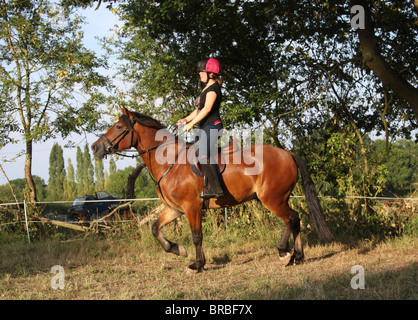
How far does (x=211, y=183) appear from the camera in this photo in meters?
5.78

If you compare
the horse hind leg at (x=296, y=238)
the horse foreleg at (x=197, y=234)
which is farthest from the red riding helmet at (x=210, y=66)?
the horse hind leg at (x=296, y=238)

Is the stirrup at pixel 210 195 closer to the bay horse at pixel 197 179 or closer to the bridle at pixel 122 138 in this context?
the bay horse at pixel 197 179

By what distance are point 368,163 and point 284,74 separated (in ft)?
9.98

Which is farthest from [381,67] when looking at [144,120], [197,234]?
[197,234]

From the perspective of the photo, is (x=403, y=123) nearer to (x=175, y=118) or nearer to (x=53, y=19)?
(x=175, y=118)

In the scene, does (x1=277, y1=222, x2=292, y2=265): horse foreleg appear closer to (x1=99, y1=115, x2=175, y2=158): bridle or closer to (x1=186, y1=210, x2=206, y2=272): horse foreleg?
(x1=186, y1=210, x2=206, y2=272): horse foreleg

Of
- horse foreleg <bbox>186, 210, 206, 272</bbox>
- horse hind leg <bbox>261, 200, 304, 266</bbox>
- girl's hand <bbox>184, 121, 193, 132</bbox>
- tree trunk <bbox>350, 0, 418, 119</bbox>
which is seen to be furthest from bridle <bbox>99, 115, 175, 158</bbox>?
tree trunk <bbox>350, 0, 418, 119</bbox>

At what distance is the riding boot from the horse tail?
1.51 metres

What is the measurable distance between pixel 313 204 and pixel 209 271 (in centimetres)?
203

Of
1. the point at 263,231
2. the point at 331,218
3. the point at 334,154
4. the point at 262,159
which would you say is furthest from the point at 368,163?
the point at 262,159

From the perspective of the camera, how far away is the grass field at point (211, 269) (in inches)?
181

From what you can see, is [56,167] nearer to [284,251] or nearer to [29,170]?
[29,170]

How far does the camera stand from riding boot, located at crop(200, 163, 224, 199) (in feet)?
18.9

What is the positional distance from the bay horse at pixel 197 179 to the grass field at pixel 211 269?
1.72 ft
